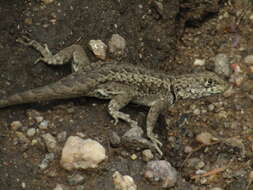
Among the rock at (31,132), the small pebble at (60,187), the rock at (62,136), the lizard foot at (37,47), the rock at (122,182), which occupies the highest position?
the lizard foot at (37,47)

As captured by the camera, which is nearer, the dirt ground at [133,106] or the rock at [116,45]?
the dirt ground at [133,106]

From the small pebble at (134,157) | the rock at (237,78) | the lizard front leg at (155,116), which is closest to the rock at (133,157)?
the small pebble at (134,157)

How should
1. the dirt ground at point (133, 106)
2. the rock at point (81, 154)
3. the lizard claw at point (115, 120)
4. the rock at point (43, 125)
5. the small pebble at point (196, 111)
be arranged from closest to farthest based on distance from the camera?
the rock at point (81, 154) < the dirt ground at point (133, 106) < the rock at point (43, 125) < the lizard claw at point (115, 120) < the small pebble at point (196, 111)

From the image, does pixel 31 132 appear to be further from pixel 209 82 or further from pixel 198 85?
pixel 209 82

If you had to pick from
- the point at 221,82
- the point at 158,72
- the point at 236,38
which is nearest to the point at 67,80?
the point at 158,72

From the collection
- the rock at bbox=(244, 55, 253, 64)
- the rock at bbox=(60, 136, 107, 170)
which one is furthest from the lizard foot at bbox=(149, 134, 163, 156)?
the rock at bbox=(244, 55, 253, 64)

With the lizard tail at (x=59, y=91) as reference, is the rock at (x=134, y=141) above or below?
below

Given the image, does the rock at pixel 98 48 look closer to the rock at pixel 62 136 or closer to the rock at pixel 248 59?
the rock at pixel 62 136
